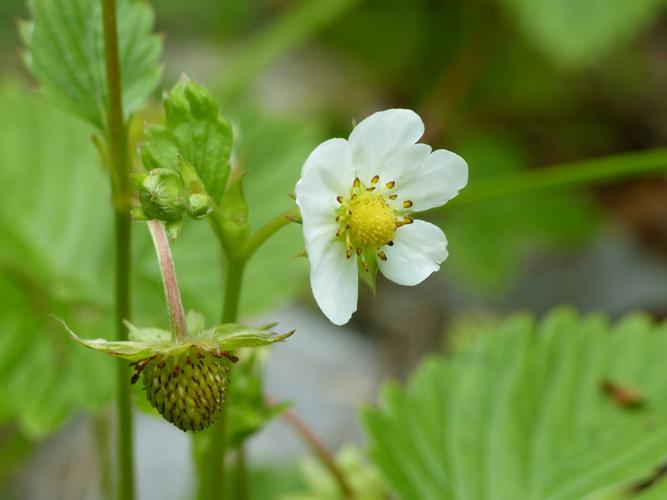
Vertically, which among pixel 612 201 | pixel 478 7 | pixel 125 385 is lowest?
pixel 125 385

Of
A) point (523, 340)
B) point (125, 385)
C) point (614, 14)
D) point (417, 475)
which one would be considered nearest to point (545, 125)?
point (614, 14)

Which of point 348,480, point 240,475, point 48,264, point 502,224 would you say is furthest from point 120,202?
point 502,224

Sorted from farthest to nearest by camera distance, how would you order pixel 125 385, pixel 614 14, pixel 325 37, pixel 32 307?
pixel 325 37
pixel 614 14
pixel 32 307
pixel 125 385

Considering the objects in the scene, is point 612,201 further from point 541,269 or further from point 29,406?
point 29,406

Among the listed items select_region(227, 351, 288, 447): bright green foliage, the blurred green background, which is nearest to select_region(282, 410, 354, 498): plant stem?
select_region(227, 351, 288, 447): bright green foliage

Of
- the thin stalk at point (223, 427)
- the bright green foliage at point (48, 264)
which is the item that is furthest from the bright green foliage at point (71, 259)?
the thin stalk at point (223, 427)

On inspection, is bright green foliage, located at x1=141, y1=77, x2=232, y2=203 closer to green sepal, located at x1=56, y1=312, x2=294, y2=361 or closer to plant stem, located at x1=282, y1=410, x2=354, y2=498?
green sepal, located at x1=56, y1=312, x2=294, y2=361
